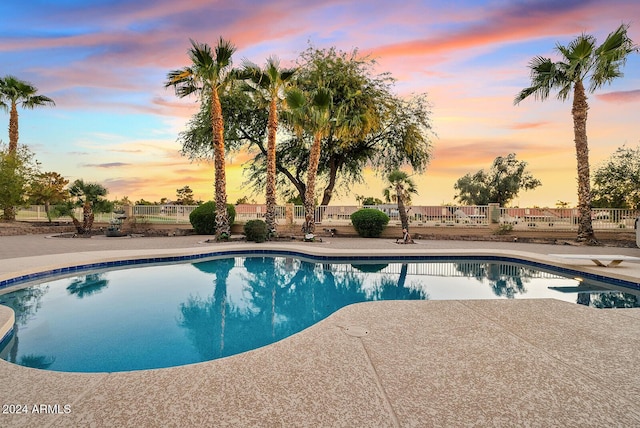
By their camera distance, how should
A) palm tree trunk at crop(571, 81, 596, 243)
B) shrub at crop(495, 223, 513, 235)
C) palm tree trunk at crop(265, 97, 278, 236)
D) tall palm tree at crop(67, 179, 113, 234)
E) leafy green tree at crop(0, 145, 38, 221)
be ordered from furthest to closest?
leafy green tree at crop(0, 145, 38, 221) < tall palm tree at crop(67, 179, 113, 234) < shrub at crop(495, 223, 513, 235) < palm tree trunk at crop(265, 97, 278, 236) < palm tree trunk at crop(571, 81, 596, 243)

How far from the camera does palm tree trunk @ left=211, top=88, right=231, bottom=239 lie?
1477 cm

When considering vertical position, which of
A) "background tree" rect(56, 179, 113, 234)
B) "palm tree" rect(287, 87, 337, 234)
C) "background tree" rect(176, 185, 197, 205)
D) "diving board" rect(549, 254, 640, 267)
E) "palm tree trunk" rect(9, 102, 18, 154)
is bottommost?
"diving board" rect(549, 254, 640, 267)

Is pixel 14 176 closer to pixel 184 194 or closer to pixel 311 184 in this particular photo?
pixel 311 184

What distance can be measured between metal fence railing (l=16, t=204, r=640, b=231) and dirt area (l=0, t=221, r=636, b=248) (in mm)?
336

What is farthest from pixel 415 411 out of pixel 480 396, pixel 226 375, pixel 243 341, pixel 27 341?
pixel 27 341

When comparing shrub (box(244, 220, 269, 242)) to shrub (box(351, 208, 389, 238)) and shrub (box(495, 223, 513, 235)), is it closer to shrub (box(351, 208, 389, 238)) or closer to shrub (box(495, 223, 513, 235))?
shrub (box(351, 208, 389, 238))

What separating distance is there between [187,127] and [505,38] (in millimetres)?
18796

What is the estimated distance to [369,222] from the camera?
16.9 meters

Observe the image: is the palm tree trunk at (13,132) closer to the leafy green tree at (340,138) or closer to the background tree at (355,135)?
the leafy green tree at (340,138)

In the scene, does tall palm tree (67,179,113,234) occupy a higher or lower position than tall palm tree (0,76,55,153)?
lower

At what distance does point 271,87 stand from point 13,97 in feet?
61.7

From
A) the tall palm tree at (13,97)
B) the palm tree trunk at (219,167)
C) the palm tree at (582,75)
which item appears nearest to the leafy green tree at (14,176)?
the tall palm tree at (13,97)

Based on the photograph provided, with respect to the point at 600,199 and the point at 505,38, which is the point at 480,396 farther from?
the point at 600,199

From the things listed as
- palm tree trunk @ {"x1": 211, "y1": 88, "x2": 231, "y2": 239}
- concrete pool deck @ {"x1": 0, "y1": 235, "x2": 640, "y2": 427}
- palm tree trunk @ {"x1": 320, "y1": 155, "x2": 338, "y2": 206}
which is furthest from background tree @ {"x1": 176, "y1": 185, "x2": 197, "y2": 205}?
concrete pool deck @ {"x1": 0, "y1": 235, "x2": 640, "y2": 427}
